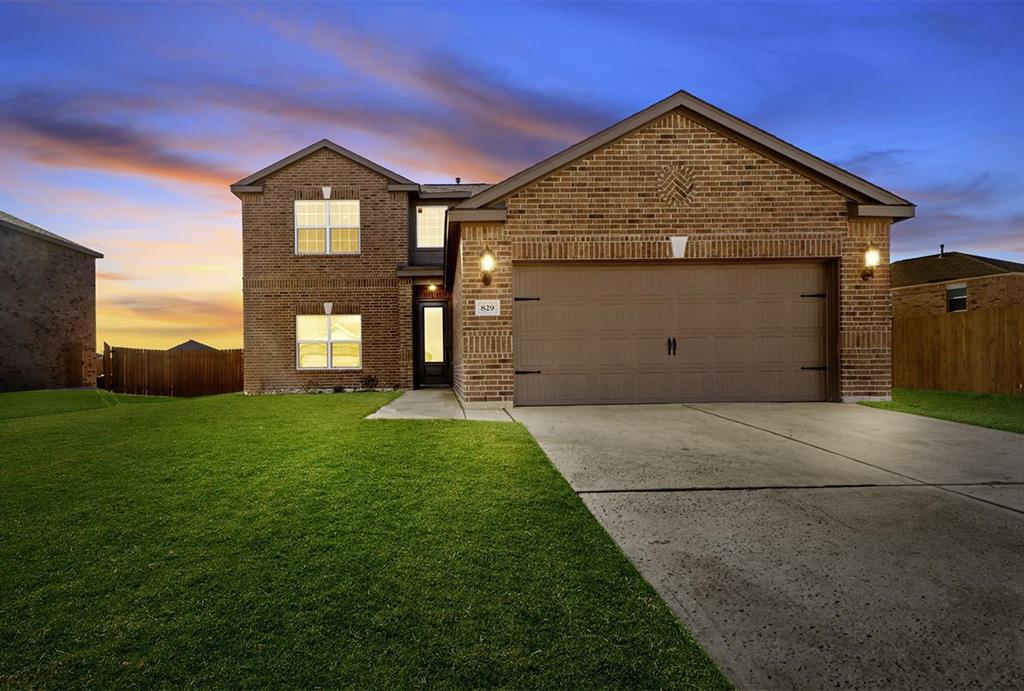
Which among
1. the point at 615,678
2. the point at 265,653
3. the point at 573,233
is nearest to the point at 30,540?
the point at 265,653

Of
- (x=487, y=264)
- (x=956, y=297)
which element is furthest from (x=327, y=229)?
(x=956, y=297)

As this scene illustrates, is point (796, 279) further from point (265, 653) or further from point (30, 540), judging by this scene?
point (30, 540)

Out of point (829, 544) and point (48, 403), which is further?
point (48, 403)

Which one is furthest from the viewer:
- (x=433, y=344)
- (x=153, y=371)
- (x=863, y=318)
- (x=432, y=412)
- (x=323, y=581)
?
(x=153, y=371)

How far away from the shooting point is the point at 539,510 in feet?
12.6

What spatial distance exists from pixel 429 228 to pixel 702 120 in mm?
9188

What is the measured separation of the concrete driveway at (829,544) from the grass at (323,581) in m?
0.32

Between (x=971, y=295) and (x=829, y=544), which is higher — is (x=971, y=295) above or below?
above

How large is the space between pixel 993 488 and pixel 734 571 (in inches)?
124

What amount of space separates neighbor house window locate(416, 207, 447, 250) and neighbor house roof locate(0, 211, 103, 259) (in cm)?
1428

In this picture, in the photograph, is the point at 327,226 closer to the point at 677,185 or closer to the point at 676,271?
the point at 677,185

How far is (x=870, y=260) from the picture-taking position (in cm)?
976

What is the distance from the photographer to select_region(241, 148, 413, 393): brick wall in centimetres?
1559

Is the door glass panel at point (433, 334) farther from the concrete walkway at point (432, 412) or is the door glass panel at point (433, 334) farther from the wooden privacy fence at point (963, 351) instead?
the wooden privacy fence at point (963, 351)
